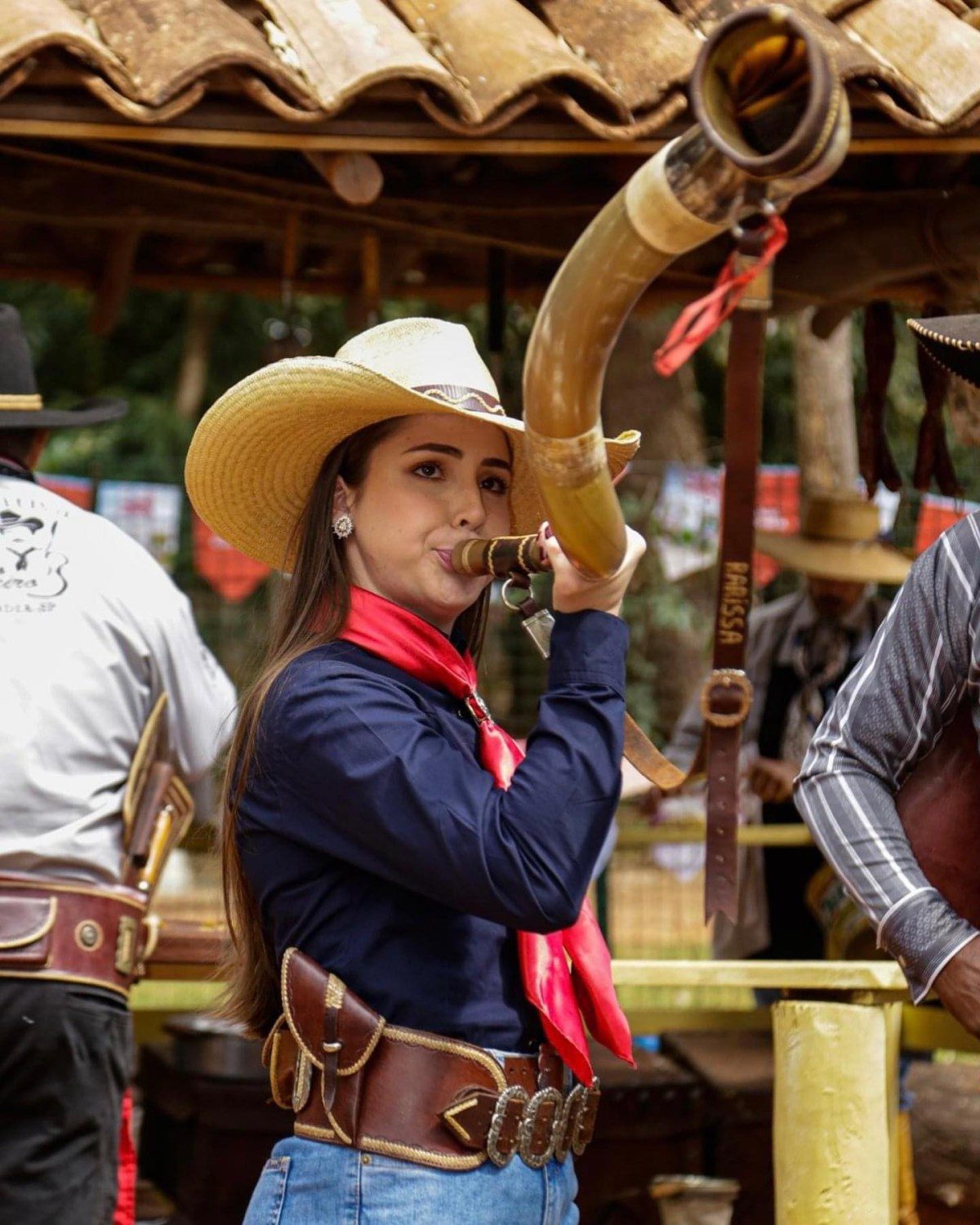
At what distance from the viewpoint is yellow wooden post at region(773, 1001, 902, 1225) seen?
3244mm

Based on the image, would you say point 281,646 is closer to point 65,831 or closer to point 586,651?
point 586,651

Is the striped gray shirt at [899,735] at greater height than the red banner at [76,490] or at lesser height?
lesser

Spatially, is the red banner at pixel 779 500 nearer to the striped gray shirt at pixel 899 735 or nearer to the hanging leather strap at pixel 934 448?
the hanging leather strap at pixel 934 448

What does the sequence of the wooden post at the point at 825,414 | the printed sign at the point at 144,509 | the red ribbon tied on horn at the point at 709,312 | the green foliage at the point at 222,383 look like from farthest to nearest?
1. the wooden post at the point at 825,414
2. the green foliage at the point at 222,383
3. the printed sign at the point at 144,509
4. the red ribbon tied on horn at the point at 709,312

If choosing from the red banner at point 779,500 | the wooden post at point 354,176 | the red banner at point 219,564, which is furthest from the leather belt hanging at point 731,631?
the red banner at point 779,500

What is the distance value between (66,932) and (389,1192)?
154 centimetres

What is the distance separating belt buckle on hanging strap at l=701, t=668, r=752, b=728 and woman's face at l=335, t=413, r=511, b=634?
1.01m

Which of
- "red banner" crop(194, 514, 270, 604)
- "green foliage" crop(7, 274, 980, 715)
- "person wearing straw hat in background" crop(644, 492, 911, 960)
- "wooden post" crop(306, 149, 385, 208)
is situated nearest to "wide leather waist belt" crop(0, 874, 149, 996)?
"wooden post" crop(306, 149, 385, 208)

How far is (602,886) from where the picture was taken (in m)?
6.30

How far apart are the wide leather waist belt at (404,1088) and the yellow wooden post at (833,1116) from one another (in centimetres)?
114

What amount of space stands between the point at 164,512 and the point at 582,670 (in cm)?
638

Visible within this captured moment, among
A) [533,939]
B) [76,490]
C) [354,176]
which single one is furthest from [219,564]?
[533,939]

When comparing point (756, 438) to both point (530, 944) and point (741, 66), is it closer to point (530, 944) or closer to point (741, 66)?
point (530, 944)

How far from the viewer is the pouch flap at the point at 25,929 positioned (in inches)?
139
